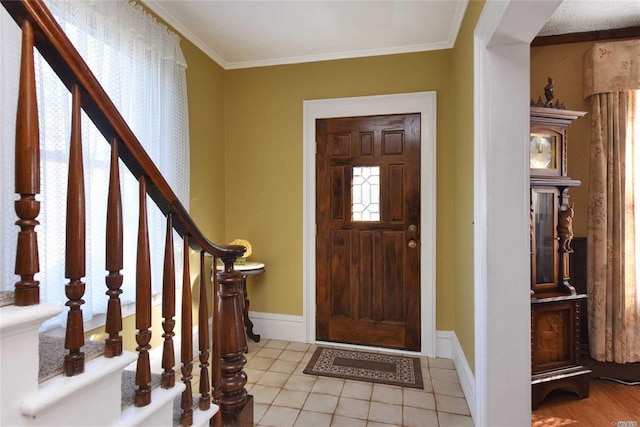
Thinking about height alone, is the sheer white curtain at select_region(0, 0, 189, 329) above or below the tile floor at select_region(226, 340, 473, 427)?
above

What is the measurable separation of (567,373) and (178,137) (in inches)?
124

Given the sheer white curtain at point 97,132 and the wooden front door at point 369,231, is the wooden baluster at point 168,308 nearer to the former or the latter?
the sheer white curtain at point 97,132

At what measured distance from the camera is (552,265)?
6.93 ft

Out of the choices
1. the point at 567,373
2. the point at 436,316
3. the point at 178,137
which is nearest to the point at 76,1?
the point at 178,137

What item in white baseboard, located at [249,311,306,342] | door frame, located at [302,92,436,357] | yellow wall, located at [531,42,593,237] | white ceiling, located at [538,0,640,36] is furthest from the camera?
white baseboard, located at [249,311,306,342]

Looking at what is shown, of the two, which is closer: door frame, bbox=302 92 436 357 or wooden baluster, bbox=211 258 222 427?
wooden baluster, bbox=211 258 222 427

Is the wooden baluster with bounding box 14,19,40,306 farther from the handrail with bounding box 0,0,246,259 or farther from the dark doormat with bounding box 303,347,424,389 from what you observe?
the dark doormat with bounding box 303,347,424,389

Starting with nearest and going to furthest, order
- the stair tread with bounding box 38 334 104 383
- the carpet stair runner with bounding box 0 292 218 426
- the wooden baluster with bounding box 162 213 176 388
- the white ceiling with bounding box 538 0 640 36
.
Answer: the carpet stair runner with bounding box 0 292 218 426 < the stair tread with bounding box 38 334 104 383 < the wooden baluster with bounding box 162 213 176 388 < the white ceiling with bounding box 538 0 640 36

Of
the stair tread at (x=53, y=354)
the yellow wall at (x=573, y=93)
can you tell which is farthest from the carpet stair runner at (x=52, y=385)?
the yellow wall at (x=573, y=93)

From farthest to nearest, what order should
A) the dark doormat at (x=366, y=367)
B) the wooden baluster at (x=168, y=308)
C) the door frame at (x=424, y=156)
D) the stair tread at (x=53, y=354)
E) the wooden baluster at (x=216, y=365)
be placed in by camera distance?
the door frame at (x=424, y=156) < the dark doormat at (x=366, y=367) < the wooden baluster at (x=216, y=365) < the wooden baluster at (x=168, y=308) < the stair tread at (x=53, y=354)

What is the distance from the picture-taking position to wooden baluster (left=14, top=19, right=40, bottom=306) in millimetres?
718

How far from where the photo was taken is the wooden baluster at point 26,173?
0.72m

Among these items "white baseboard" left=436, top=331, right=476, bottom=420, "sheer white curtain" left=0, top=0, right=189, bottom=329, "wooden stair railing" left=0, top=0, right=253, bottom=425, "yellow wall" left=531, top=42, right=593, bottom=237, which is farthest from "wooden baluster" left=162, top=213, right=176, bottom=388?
"yellow wall" left=531, top=42, right=593, bottom=237

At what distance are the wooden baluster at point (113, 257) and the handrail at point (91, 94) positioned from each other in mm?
48
